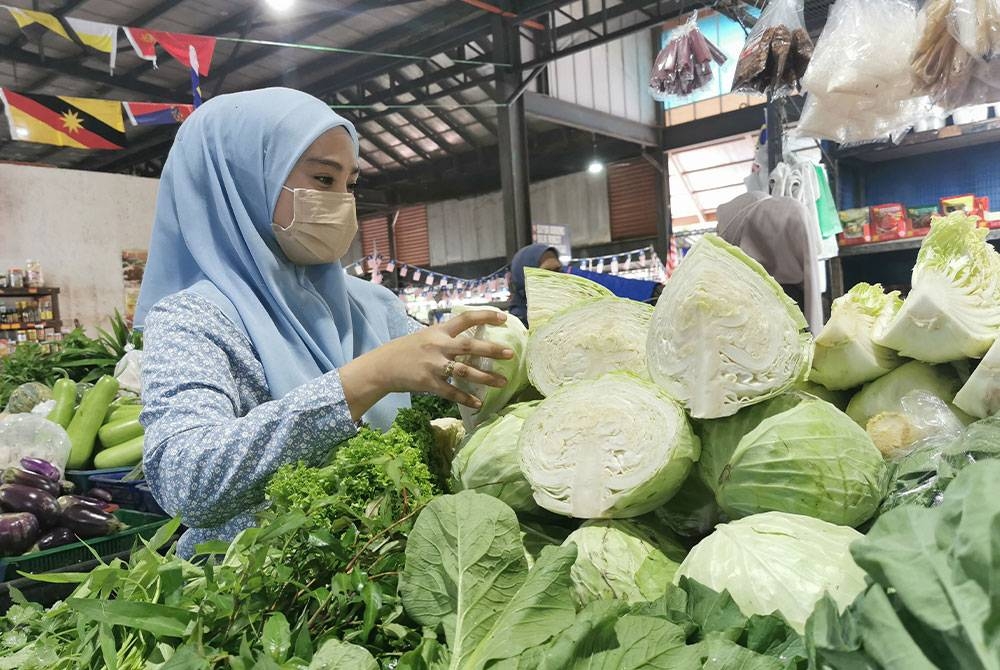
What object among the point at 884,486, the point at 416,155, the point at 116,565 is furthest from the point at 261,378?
the point at 416,155

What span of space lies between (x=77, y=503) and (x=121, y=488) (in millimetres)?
324

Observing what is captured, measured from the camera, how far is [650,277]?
10.3m

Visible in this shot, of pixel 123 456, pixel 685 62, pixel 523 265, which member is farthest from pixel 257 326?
pixel 685 62

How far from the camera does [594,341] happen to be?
3.69 feet

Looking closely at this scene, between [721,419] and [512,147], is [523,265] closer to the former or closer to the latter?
[721,419]

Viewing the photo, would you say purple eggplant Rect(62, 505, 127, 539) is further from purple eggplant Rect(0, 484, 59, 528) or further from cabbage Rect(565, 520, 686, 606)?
cabbage Rect(565, 520, 686, 606)

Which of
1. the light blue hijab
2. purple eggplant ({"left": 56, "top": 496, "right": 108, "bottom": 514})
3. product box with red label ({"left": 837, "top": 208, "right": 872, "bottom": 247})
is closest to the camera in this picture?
the light blue hijab

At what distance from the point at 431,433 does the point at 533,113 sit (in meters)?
8.77

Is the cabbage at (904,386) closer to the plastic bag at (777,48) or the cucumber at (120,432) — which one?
the plastic bag at (777,48)

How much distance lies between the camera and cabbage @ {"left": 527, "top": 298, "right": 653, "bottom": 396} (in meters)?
1.13

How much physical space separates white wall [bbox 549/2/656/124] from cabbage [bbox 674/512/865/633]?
993 centimetres

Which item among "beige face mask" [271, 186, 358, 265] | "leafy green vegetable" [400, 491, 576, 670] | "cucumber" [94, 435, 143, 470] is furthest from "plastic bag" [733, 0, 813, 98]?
"cucumber" [94, 435, 143, 470]

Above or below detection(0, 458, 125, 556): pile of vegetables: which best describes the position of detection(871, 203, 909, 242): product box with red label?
above

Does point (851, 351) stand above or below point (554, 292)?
below
